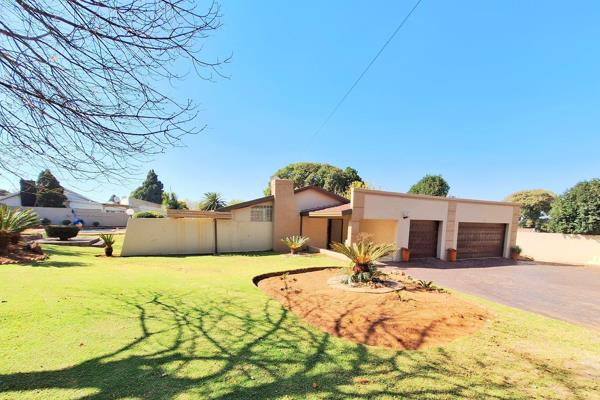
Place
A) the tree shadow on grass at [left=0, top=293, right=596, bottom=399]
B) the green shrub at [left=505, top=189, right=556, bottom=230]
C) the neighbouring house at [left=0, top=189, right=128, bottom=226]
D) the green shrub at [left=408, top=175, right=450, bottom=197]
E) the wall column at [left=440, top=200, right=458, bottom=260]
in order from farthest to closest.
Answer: the green shrub at [left=505, top=189, right=556, bottom=230] → the neighbouring house at [left=0, top=189, right=128, bottom=226] → the green shrub at [left=408, top=175, right=450, bottom=197] → the wall column at [left=440, top=200, right=458, bottom=260] → the tree shadow on grass at [left=0, top=293, right=596, bottom=399]

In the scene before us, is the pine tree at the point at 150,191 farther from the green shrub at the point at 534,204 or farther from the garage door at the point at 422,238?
the green shrub at the point at 534,204

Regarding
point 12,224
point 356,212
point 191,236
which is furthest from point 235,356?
point 191,236

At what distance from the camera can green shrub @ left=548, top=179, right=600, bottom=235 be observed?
16.9m

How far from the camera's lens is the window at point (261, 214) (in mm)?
16484

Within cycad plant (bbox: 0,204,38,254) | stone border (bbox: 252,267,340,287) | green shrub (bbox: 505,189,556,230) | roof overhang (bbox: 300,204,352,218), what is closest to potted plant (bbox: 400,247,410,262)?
roof overhang (bbox: 300,204,352,218)

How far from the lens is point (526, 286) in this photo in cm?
938

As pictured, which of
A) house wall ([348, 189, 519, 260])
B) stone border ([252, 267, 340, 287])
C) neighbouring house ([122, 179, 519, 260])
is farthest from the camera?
neighbouring house ([122, 179, 519, 260])

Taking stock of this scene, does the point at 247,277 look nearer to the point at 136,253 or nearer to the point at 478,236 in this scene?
the point at 136,253

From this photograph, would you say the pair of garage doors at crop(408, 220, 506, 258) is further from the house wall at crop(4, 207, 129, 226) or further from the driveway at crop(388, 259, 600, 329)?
the house wall at crop(4, 207, 129, 226)

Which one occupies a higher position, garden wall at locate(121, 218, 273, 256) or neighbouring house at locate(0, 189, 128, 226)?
garden wall at locate(121, 218, 273, 256)

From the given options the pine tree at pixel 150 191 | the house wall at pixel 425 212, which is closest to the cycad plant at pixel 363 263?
the house wall at pixel 425 212

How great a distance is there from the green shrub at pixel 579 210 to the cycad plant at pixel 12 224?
94.4 feet

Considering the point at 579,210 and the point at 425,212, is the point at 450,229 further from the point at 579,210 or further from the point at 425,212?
the point at 579,210

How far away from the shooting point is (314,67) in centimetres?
1156
